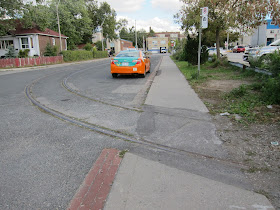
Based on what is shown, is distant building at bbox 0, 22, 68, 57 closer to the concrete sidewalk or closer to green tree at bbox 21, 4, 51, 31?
green tree at bbox 21, 4, 51, 31

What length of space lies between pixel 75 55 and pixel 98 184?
3753 cm

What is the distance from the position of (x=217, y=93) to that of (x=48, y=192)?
6447mm

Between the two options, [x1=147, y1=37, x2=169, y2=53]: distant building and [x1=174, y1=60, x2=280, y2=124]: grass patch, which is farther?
[x1=147, y1=37, x2=169, y2=53]: distant building

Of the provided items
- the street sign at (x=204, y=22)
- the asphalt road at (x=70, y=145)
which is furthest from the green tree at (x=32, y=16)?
the asphalt road at (x=70, y=145)

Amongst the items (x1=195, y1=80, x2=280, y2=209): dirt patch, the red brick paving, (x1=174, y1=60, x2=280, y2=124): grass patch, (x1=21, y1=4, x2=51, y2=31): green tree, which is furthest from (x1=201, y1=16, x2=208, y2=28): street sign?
(x1=21, y1=4, x2=51, y2=31): green tree

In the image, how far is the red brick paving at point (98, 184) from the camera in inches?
95.3

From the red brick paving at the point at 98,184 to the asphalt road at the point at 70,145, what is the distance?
0.28ft

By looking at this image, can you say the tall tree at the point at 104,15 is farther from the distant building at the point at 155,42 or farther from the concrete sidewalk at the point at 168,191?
the concrete sidewalk at the point at 168,191

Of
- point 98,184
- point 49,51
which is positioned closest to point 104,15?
point 49,51

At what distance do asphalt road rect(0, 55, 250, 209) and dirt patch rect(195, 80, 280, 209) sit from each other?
212 millimetres

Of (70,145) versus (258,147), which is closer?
(258,147)

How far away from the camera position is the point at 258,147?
3.77 metres

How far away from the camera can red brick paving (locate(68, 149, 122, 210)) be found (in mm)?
2422

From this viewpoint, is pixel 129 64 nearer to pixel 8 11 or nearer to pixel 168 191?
pixel 168 191
